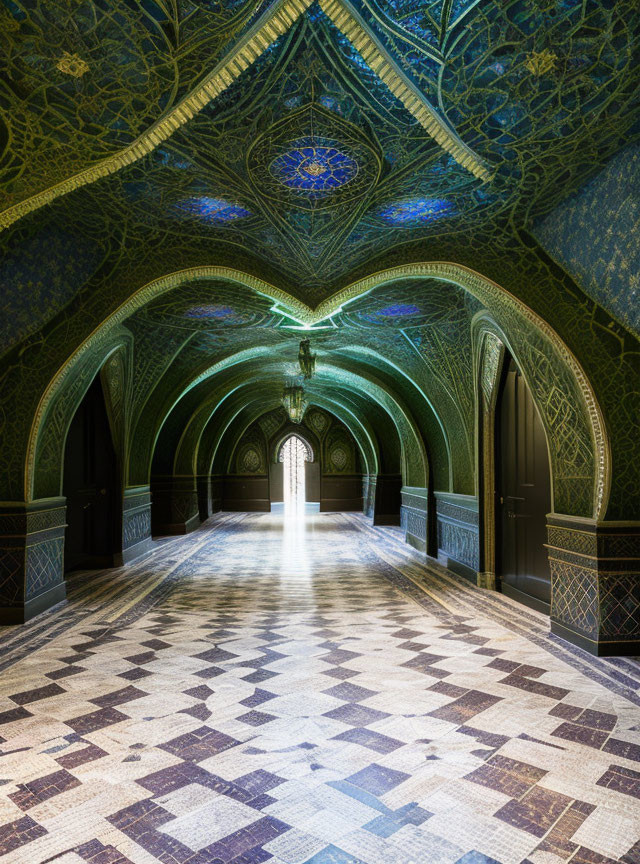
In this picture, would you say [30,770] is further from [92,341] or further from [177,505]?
[177,505]

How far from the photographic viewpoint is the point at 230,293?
6.44m

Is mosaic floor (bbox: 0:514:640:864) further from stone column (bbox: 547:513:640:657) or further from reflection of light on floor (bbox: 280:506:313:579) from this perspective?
reflection of light on floor (bbox: 280:506:313:579)

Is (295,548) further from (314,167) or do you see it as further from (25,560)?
(314,167)

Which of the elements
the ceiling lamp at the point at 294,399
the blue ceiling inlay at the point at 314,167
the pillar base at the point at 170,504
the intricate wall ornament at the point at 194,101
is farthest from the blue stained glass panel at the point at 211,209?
the pillar base at the point at 170,504

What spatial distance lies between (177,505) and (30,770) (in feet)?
31.5

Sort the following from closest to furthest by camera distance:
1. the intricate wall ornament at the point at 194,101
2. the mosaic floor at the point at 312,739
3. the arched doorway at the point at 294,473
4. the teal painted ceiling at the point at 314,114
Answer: the mosaic floor at the point at 312,739
the intricate wall ornament at the point at 194,101
the teal painted ceiling at the point at 314,114
the arched doorway at the point at 294,473

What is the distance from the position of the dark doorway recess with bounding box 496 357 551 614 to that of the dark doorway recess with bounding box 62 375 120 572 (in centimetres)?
502

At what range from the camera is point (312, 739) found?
9.55 feet

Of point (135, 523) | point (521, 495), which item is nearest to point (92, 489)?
point (135, 523)

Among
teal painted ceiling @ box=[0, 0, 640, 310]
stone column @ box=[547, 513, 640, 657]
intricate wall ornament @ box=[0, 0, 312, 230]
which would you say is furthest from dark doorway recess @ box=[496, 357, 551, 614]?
intricate wall ornament @ box=[0, 0, 312, 230]

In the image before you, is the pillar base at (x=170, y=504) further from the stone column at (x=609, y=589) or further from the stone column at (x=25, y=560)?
the stone column at (x=609, y=589)

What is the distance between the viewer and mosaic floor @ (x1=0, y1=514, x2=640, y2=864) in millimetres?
2119

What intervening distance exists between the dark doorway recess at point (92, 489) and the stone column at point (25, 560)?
2005mm

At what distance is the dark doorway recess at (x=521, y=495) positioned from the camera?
5.61 m
